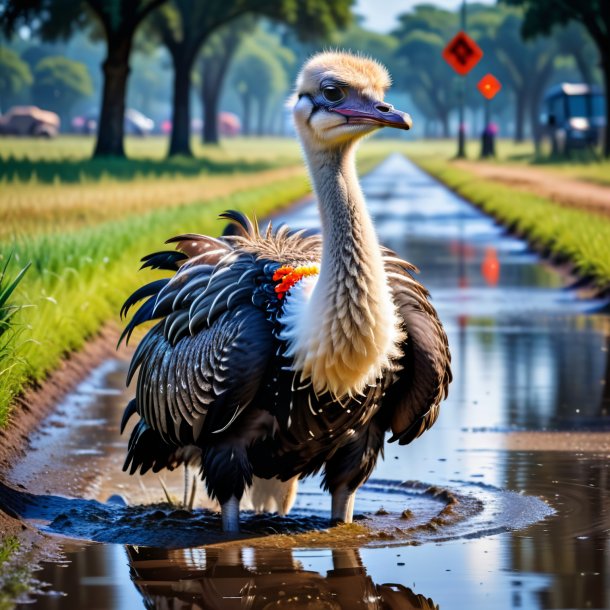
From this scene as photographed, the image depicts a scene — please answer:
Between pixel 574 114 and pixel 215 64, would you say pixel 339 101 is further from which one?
pixel 215 64

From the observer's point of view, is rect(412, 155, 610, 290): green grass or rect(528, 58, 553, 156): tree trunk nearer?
rect(412, 155, 610, 290): green grass

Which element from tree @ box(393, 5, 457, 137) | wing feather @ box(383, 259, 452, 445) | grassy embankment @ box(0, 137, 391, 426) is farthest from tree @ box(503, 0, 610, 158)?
tree @ box(393, 5, 457, 137)

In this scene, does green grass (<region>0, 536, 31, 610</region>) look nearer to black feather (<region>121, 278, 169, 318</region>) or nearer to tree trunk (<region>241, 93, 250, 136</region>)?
black feather (<region>121, 278, 169, 318</region>)

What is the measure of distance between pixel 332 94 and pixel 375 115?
0.27 meters

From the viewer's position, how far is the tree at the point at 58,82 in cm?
13838

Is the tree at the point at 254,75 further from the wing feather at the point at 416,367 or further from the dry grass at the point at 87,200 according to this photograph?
the wing feather at the point at 416,367

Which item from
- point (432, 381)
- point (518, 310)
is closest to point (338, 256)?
point (432, 381)

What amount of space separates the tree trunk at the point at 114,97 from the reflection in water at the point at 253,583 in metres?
37.9

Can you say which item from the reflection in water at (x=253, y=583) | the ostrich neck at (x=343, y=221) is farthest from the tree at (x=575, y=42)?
the reflection in water at (x=253, y=583)

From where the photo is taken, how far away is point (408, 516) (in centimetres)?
695

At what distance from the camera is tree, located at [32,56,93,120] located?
5448 inches

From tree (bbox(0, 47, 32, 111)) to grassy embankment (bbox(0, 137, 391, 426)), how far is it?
300 ft

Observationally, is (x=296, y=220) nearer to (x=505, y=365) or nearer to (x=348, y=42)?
(x=505, y=365)

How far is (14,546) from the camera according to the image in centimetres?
610
